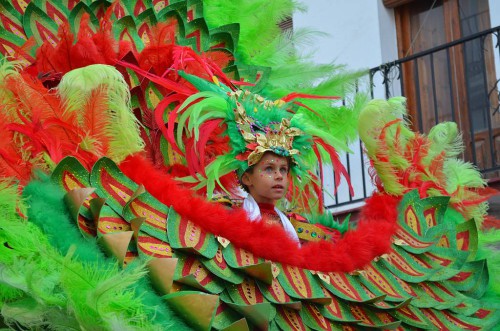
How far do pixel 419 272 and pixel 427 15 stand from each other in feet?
13.0

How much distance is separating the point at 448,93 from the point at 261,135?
11.7 ft

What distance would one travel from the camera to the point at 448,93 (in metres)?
7.06

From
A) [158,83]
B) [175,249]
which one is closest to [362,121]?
[158,83]

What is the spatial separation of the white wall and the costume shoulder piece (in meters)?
2.54

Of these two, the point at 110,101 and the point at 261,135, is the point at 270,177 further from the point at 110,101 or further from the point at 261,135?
the point at 110,101

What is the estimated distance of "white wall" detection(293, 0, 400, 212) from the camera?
7.17m

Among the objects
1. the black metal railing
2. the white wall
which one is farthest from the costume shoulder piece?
the white wall

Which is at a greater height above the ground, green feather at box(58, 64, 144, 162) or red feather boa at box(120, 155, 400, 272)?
green feather at box(58, 64, 144, 162)

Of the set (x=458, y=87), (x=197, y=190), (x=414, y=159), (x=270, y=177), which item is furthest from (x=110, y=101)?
(x=458, y=87)

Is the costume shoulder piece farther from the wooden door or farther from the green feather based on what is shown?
the wooden door

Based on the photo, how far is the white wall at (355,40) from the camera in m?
7.17

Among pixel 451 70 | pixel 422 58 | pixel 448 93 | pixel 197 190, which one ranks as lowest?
pixel 197 190

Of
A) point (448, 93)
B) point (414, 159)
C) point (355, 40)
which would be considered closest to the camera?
point (414, 159)

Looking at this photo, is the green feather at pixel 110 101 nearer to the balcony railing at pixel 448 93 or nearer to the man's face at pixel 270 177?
the man's face at pixel 270 177
